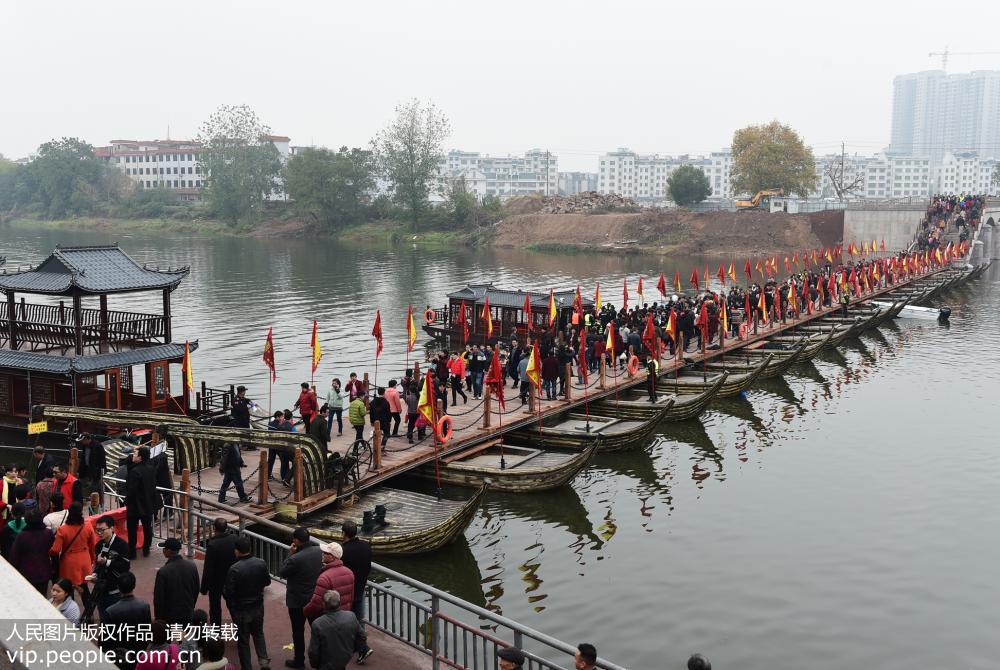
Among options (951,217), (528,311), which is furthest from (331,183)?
(528,311)

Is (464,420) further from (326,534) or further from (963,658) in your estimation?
(963,658)

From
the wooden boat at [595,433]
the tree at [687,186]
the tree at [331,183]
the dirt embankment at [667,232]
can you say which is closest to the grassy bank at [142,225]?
the tree at [331,183]

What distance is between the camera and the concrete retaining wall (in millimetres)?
100675

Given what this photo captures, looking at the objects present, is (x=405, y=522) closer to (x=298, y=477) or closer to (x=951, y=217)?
(x=298, y=477)

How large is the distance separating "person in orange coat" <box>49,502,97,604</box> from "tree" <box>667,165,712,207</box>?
121464 mm

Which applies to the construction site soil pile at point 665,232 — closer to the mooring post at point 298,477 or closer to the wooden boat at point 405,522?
Result: the wooden boat at point 405,522

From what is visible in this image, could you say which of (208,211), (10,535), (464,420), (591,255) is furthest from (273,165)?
(10,535)

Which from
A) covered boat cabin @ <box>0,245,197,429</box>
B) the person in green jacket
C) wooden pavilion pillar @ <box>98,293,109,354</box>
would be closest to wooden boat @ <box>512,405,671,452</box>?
the person in green jacket

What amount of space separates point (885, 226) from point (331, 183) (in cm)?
6813

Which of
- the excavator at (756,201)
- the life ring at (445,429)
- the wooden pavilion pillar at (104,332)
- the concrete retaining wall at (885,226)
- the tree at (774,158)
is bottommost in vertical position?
the life ring at (445,429)

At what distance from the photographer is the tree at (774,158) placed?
113312 millimetres

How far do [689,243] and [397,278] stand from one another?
4270 centimetres

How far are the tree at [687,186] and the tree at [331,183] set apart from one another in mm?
41343

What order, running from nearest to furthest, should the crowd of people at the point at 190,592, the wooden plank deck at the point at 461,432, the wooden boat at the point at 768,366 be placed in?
1. the crowd of people at the point at 190,592
2. the wooden plank deck at the point at 461,432
3. the wooden boat at the point at 768,366
